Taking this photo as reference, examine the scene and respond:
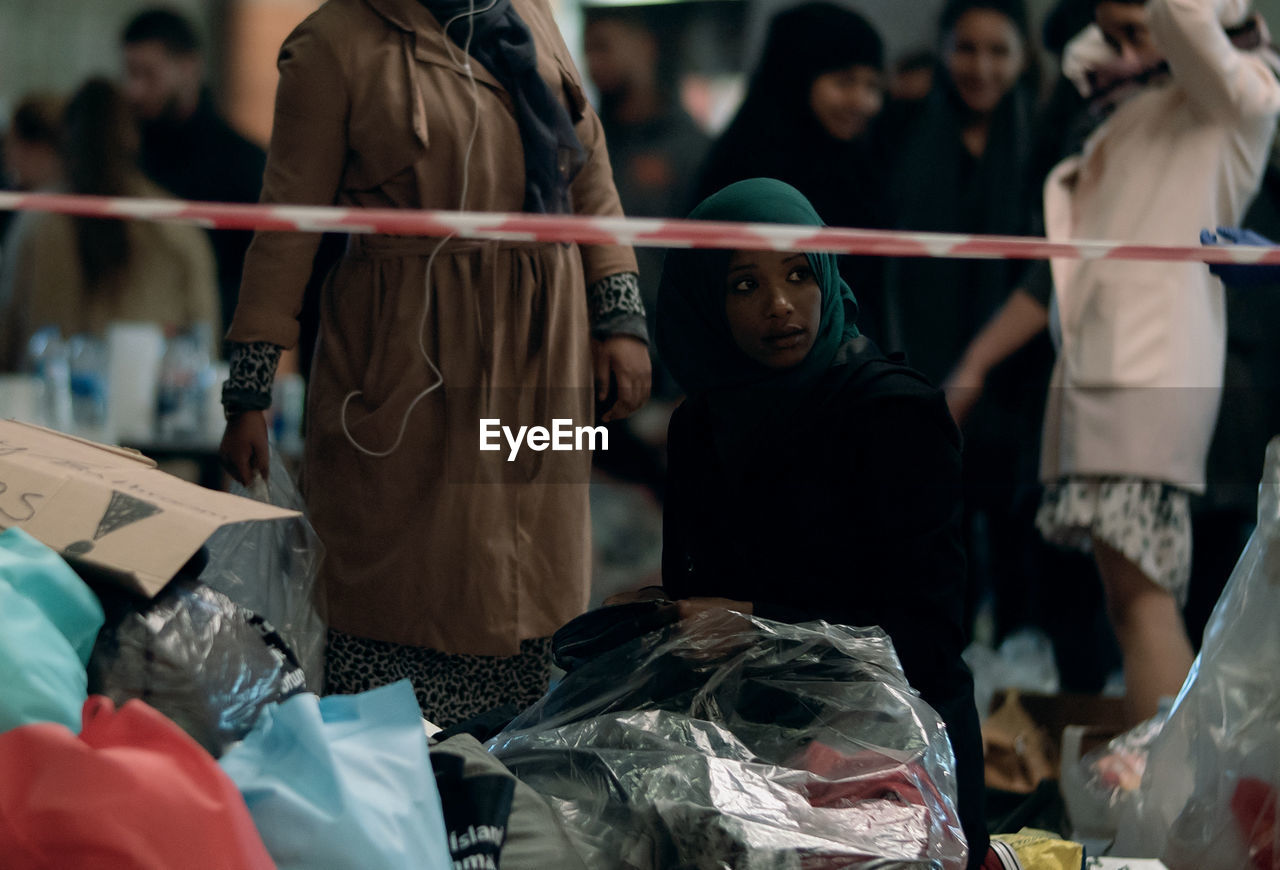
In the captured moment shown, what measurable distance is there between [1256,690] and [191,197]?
115 inches

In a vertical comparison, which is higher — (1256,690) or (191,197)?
(191,197)

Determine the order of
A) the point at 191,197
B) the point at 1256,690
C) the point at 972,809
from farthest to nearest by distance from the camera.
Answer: the point at 191,197
the point at 1256,690
the point at 972,809

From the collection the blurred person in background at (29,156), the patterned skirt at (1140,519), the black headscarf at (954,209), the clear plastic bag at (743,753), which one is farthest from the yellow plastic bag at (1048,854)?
the blurred person in background at (29,156)

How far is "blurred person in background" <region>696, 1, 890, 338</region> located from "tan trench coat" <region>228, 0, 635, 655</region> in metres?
0.42

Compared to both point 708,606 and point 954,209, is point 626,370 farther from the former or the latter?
point 954,209

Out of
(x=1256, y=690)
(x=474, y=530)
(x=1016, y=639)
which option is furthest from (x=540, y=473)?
(x=1016, y=639)

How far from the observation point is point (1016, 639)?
10.2ft

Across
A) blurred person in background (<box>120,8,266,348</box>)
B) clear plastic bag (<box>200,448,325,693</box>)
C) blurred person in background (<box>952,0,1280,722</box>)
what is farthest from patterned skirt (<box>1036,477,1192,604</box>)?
blurred person in background (<box>120,8,266,348</box>)

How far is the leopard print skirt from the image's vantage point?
184cm

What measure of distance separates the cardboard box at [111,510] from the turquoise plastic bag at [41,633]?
49 mm

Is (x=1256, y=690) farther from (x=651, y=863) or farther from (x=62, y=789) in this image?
(x=62, y=789)

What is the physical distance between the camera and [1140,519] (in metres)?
2.36

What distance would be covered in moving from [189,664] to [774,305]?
2.76 ft

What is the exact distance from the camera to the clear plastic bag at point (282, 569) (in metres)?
1.80
